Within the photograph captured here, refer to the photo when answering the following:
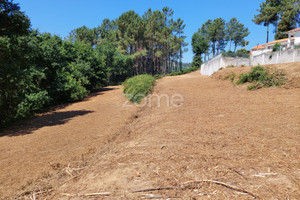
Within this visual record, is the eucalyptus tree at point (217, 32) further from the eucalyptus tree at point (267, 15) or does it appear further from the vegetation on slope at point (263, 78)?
the vegetation on slope at point (263, 78)

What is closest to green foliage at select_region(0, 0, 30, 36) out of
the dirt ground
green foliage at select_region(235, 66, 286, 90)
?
the dirt ground

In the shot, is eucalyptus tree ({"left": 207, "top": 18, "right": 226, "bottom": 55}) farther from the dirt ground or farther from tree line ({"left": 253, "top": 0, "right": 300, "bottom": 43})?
the dirt ground

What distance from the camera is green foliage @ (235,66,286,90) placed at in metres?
10.2

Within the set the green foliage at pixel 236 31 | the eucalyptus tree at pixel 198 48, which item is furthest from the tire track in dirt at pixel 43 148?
the green foliage at pixel 236 31

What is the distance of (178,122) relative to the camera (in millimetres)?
6086

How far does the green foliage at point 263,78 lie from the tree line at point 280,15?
32.1m

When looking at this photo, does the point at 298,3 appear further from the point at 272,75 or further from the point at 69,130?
the point at 69,130

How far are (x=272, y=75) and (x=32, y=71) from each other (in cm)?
1501

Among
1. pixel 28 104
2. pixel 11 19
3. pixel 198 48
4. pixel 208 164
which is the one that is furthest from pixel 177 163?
pixel 198 48

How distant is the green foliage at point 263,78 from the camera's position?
1021 centimetres

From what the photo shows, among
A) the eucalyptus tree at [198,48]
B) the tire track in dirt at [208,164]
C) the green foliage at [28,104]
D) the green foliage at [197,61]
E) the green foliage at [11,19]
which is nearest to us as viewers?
the tire track in dirt at [208,164]

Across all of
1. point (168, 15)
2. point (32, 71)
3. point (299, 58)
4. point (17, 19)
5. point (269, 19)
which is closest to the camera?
point (17, 19)

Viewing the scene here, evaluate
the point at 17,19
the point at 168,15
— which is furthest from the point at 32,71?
the point at 168,15

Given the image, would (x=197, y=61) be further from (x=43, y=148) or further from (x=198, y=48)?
(x=43, y=148)
